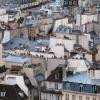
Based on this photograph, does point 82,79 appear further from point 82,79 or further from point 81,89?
point 81,89

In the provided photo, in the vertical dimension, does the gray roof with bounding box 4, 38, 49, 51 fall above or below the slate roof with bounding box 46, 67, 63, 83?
below

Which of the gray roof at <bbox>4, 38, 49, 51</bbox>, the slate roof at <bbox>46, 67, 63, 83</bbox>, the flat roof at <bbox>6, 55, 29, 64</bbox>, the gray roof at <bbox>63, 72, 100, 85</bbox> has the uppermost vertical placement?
the gray roof at <bbox>63, 72, 100, 85</bbox>

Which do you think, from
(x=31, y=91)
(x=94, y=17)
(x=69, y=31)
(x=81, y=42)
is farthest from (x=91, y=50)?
(x=94, y=17)

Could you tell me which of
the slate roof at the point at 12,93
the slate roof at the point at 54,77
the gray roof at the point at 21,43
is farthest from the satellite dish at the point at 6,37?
the slate roof at the point at 12,93

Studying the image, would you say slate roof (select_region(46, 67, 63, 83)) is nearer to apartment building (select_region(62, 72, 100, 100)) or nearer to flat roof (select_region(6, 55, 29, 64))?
apartment building (select_region(62, 72, 100, 100))

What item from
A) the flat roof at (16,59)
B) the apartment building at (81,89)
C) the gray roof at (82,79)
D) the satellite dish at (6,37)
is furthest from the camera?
the satellite dish at (6,37)

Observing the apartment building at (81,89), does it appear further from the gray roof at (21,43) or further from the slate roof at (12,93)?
the gray roof at (21,43)

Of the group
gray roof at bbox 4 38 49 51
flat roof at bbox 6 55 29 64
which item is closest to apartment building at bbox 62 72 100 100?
flat roof at bbox 6 55 29 64

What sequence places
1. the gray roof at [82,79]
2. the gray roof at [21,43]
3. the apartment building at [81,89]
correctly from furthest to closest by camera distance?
the gray roof at [21,43]
the gray roof at [82,79]
the apartment building at [81,89]

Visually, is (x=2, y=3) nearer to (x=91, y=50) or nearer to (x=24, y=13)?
(x=24, y=13)

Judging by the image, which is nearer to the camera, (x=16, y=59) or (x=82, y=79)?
(x=82, y=79)

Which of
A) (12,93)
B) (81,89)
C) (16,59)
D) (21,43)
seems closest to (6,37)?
(21,43)

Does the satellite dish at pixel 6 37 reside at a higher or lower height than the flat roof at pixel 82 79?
lower
